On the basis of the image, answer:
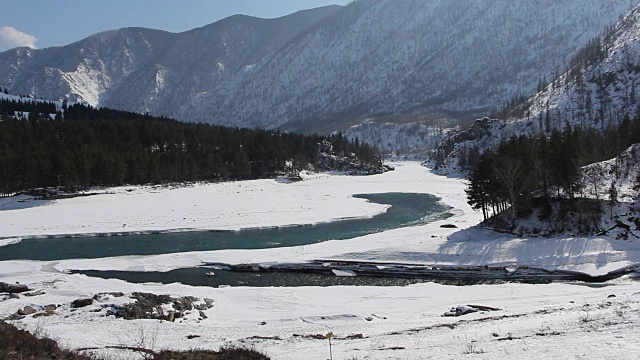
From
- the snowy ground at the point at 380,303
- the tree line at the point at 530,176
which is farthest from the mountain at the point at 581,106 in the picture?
the snowy ground at the point at 380,303

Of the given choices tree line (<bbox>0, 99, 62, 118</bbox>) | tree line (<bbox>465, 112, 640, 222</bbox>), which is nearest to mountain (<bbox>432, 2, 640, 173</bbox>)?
tree line (<bbox>465, 112, 640, 222</bbox>)

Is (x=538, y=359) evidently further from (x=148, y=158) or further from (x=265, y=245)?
(x=148, y=158)

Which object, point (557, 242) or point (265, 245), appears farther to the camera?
point (265, 245)

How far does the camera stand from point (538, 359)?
11492 mm

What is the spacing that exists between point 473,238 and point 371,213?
2239cm

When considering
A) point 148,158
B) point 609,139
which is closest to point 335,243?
point 609,139

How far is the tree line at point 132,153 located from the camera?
87.8 metres

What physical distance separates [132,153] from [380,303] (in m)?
90.5

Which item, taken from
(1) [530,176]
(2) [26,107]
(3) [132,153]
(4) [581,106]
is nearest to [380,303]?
(1) [530,176]

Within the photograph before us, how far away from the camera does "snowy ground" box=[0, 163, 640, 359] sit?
48.9 feet

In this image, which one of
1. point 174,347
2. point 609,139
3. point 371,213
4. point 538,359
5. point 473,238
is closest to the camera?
point 538,359

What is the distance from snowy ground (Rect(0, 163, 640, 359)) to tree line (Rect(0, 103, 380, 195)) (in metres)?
32.7

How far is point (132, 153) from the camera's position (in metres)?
102

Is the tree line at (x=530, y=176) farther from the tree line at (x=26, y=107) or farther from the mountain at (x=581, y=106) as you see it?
the tree line at (x=26, y=107)
